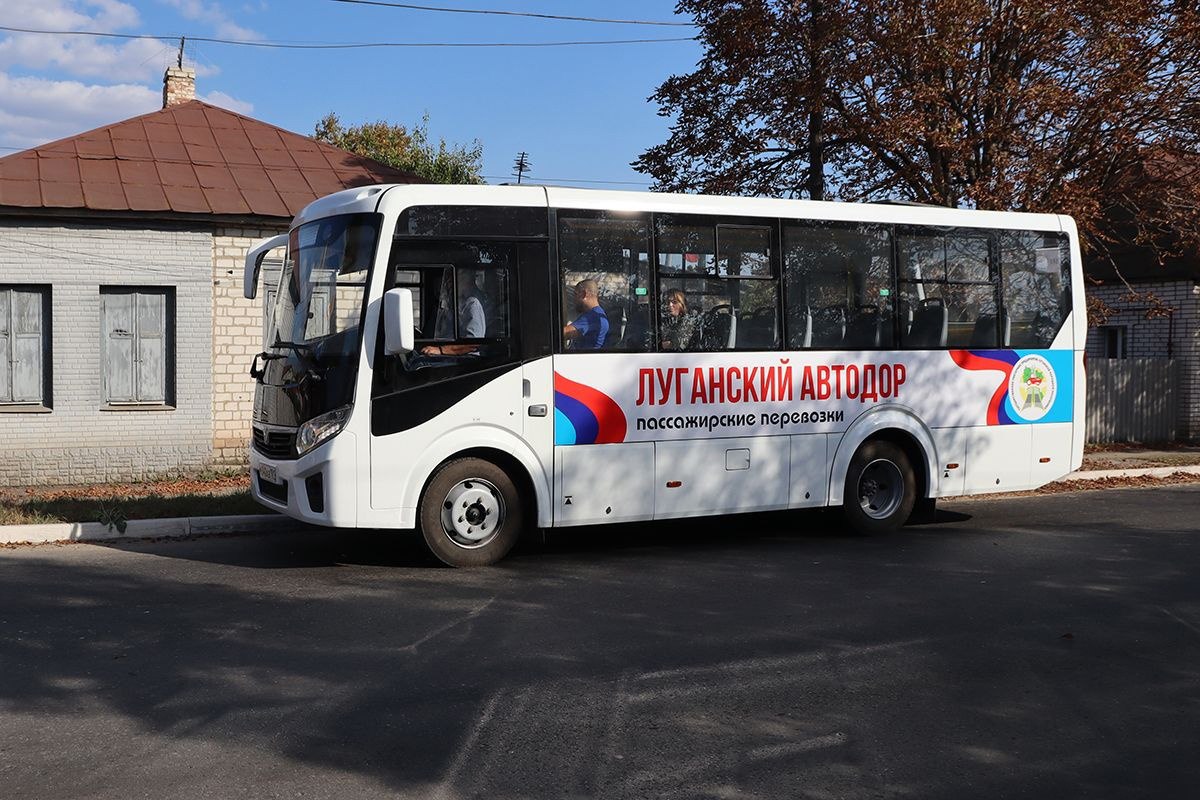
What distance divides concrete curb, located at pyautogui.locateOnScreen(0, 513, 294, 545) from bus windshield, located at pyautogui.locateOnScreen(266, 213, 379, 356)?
2.18 m

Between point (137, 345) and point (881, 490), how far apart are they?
32.3 feet

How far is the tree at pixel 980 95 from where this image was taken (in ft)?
49.2

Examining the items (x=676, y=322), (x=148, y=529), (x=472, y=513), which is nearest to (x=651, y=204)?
(x=676, y=322)

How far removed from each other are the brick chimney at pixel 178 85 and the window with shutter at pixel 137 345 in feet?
20.6

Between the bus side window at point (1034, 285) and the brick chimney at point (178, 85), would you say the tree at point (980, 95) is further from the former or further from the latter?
the brick chimney at point (178, 85)

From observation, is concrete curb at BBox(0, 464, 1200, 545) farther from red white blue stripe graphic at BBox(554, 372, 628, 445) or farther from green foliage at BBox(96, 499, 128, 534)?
red white blue stripe graphic at BBox(554, 372, 628, 445)

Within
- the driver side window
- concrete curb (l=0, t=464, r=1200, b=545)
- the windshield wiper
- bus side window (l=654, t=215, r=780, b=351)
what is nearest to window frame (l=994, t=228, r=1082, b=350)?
bus side window (l=654, t=215, r=780, b=351)

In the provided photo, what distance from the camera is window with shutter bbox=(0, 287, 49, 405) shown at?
14.7 metres

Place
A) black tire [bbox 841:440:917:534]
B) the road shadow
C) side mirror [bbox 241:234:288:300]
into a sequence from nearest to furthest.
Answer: the road shadow, side mirror [bbox 241:234:288:300], black tire [bbox 841:440:917:534]

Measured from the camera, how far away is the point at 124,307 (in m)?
15.1

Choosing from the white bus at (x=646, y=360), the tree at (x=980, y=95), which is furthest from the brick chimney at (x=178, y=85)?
the white bus at (x=646, y=360)

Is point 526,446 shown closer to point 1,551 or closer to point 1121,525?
point 1,551

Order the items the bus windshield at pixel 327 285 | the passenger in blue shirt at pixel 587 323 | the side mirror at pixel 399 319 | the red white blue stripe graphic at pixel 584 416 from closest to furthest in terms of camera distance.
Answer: the side mirror at pixel 399 319 → the bus windshield at pixel 327 285 → the red white blue stripe graphic at pixel 584 416 → the passenger in blue shirt at pixel 587 323

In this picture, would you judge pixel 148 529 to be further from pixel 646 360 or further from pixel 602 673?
pixel 602 673
